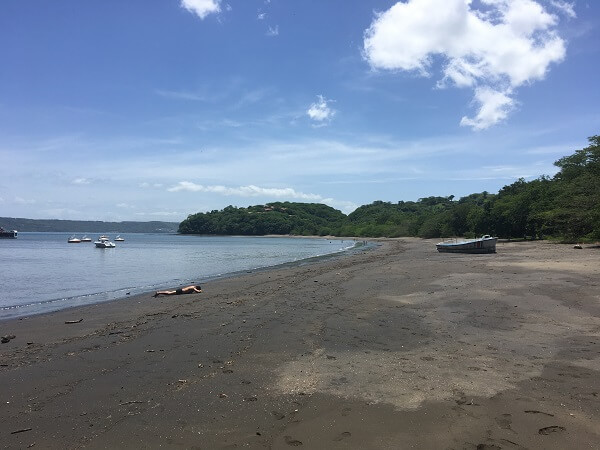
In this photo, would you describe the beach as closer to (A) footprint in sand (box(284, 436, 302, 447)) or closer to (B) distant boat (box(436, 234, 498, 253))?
(A) footprint in sand (box(284, 436, 302, 447))

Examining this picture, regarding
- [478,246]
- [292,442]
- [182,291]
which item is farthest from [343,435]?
[478,246]

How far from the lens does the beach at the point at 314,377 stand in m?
5.02

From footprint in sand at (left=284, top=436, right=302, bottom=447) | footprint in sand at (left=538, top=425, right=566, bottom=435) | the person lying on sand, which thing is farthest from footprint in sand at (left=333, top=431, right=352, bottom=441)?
the person lying on sand

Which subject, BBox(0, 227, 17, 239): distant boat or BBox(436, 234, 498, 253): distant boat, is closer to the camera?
BBox(436, 234, 498, 253): distant boat

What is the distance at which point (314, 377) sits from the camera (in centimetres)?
692

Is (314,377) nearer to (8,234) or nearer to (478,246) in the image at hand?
(478,246)

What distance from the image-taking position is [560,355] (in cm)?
771

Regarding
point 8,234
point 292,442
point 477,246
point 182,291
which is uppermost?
point 8,234

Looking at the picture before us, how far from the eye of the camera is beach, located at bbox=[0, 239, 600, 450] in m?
5.02

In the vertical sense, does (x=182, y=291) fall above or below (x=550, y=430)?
Result: below

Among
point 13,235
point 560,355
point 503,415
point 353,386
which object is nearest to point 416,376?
point 353,386

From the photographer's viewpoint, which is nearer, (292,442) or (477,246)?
(292,442)

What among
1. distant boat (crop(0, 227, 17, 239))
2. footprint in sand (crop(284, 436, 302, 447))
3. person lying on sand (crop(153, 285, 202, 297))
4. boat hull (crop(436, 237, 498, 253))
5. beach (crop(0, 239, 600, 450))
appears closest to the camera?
footprint in sand (crop(284, 436, 302, 447))

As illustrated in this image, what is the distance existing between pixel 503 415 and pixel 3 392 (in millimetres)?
7453
